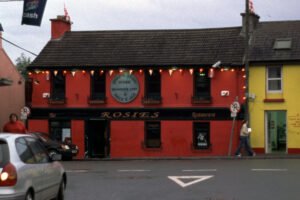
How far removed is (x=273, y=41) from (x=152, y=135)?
28.4ft

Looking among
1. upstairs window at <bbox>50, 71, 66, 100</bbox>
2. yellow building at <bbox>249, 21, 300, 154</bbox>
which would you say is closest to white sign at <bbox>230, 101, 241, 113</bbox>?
yellow building at <bbox>249, 21, 300, 154</bbox>

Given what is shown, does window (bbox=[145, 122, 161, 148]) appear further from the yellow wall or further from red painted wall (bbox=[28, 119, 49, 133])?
red painted wall (bbox=[28, 119, 49, 133])

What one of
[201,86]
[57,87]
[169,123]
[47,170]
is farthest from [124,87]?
[47,170]

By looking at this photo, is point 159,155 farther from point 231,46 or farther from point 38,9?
point 38,9

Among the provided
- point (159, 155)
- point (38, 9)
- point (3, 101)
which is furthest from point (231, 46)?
point (38, 9)

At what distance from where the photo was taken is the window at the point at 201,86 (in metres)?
36.5

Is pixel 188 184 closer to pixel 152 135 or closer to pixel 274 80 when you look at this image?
pixel 274 80

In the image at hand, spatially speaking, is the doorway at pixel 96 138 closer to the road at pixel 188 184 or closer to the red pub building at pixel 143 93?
the red pub building at pixel 143 93

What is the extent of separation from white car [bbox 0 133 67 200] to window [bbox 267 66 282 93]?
24.3m

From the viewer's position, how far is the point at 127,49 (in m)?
38.4

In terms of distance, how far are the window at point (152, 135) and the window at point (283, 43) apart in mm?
7985

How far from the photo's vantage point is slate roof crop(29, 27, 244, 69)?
121 feet

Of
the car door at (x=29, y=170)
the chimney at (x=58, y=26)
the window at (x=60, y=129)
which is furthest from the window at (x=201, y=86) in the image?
the car door at (x=29, y=170)

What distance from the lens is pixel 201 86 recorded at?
3666 centimetres
